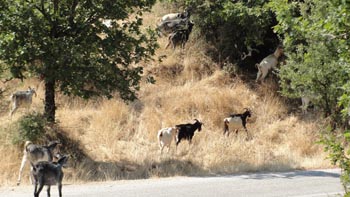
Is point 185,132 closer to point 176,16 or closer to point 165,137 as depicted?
point 165,137

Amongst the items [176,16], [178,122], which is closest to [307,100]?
[178,122]

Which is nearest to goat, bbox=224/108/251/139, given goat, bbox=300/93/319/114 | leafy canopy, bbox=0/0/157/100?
goat, bbox=300/93/319/114

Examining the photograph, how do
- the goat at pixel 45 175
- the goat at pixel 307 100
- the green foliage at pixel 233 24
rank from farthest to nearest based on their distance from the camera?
the green foliage at pixel 233 24 < the goat at pixel 307 100 < the goat at pixel 45 175

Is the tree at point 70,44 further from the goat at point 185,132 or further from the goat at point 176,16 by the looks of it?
the goat at point 176,16

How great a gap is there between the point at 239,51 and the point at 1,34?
1214cm

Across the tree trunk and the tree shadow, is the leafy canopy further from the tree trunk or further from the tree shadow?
the tree shadow

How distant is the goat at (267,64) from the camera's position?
2130 cm

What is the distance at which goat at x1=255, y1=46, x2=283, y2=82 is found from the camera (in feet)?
69.9

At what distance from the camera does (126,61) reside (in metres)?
14.3

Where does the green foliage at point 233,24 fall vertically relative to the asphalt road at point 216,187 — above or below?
above

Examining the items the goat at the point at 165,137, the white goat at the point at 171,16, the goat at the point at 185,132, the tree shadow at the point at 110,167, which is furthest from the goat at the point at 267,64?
the tree shadow at the point at 110,167

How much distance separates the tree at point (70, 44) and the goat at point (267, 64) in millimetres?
7459

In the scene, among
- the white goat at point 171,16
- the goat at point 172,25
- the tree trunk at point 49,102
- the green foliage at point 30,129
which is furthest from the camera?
the white goat at point 171,16

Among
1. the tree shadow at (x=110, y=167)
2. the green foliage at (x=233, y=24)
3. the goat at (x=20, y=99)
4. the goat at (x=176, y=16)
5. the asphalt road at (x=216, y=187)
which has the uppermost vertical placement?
the goat at (x=176, y=16)
